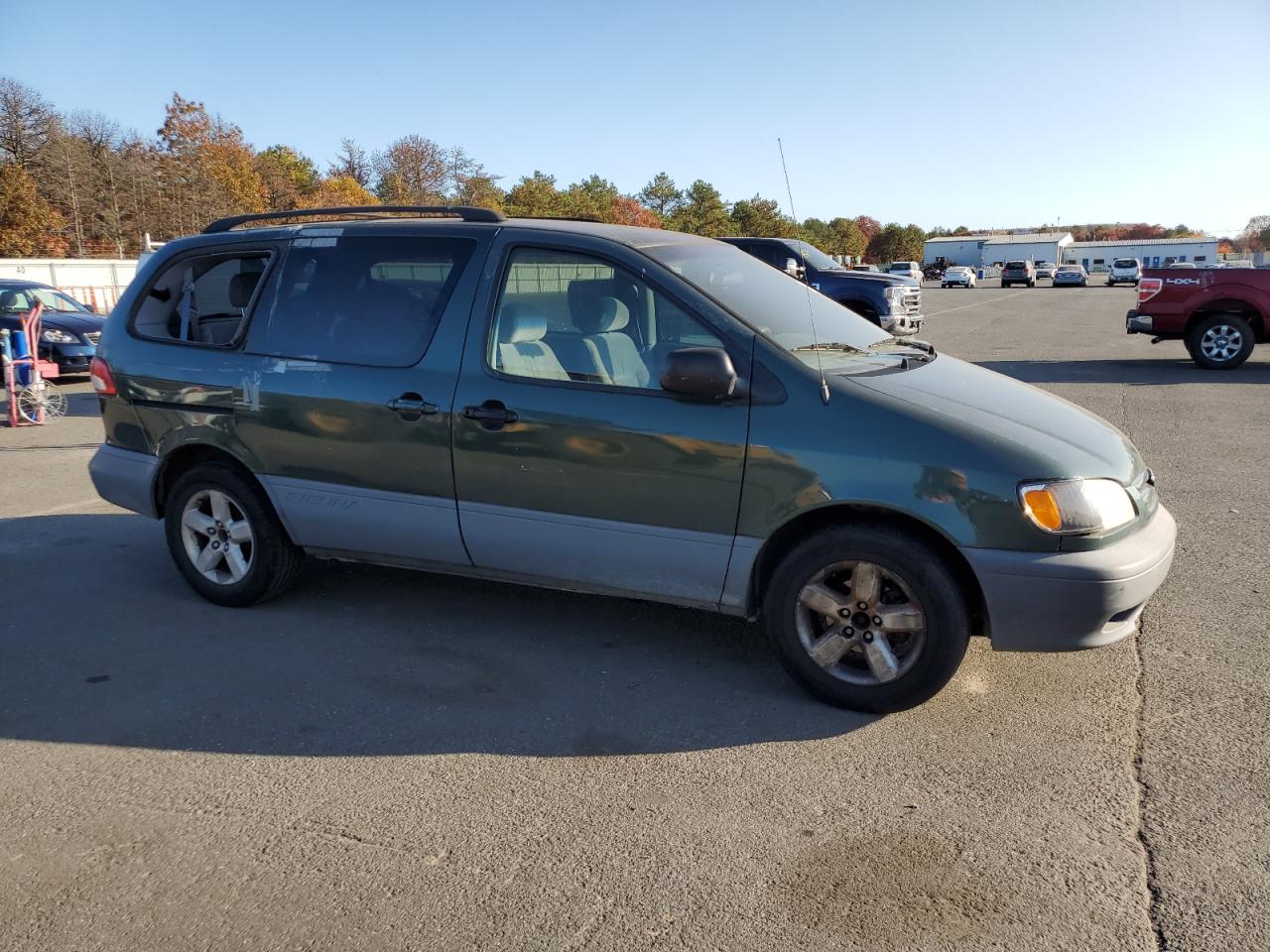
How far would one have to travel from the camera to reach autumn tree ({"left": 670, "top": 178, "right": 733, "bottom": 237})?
3109 inches

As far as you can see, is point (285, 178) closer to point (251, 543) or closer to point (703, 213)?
point (703, 213)

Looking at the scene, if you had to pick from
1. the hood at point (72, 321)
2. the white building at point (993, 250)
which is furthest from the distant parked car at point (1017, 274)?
the hood at point (72, 321)

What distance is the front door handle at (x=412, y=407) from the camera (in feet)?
14.4

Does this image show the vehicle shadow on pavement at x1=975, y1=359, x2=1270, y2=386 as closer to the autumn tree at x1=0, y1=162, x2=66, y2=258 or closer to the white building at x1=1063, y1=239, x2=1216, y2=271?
the autumn tree at x1=0, y1=162, x2=66, y2=258

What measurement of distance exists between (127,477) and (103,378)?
1.77 ft

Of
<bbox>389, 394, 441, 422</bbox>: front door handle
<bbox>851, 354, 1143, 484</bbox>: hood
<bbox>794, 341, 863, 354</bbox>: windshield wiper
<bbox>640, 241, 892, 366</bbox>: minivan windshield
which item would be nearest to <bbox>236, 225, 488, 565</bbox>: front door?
<bbox>389, 394, 441, 422</bbox>: front door handle

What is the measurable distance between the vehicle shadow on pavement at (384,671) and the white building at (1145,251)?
11757cm

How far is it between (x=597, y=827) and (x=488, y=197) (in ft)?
209

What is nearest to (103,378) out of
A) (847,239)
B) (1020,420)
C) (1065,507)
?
(1020,420)

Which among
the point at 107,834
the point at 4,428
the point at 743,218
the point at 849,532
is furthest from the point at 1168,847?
the point at 743,218

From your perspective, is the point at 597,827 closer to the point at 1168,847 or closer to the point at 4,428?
the point at 1168,847

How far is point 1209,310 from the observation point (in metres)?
14.2

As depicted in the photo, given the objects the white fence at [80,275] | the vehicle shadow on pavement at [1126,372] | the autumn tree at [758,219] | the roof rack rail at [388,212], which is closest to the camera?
the roof rack rail at [388,212]

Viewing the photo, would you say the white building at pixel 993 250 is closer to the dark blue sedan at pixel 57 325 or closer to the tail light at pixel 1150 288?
the tail light at pixel 1150 288
